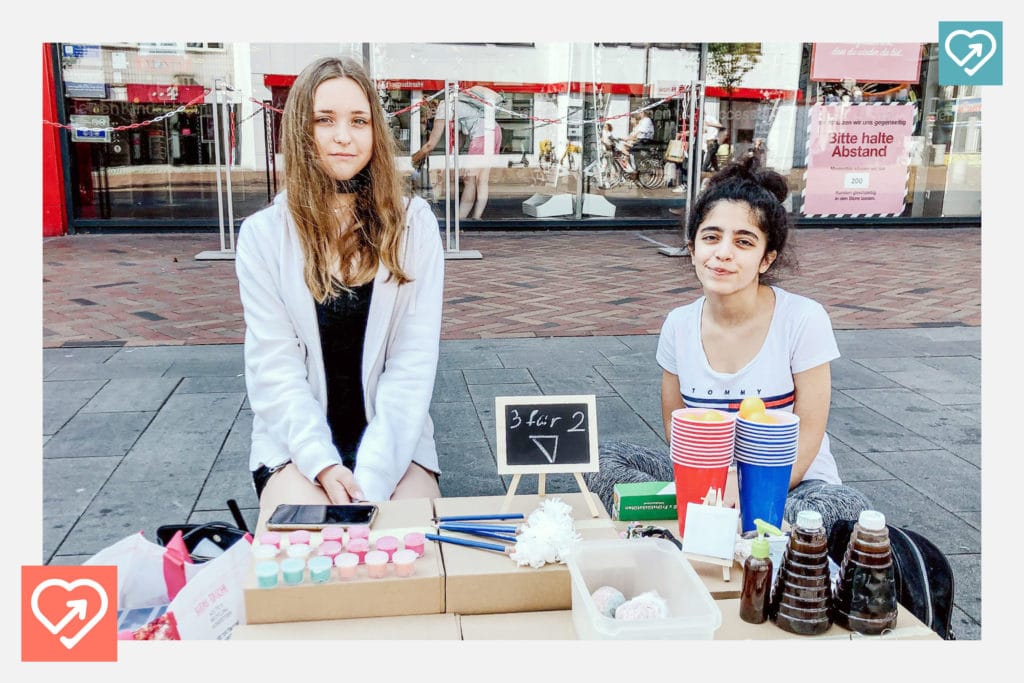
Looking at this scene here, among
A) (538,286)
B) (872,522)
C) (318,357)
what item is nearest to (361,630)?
(872,522)

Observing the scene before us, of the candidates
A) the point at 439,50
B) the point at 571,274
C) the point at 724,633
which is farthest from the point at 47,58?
the point at 724,633

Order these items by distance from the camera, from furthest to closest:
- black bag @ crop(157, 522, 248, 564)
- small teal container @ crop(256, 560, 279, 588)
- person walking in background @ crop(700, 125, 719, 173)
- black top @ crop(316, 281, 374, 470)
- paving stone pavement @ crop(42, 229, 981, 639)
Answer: person walking in background @ crop(700, 125, 719, 173) < paving stone pavement @ crop(42, 229, 981, 639) < black top @ crop(316, 281, 374, 470) < black bag @ crop(157, 522, 248, 564) < small teal container @ crop(256, 560, 279, 588)

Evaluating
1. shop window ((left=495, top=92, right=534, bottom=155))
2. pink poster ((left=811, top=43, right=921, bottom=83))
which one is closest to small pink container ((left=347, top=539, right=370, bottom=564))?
shop window ((left=495, top=92, right=534, bottom=155))

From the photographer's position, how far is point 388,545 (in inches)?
56.2

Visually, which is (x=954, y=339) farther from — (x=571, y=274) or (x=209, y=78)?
(x=209, y=78)

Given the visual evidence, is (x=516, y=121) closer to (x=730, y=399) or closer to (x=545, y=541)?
(x=730, y=399)

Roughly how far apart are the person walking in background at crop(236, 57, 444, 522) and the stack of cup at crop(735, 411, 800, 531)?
0.86 m

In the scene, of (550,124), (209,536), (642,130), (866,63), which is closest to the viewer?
(209,536)

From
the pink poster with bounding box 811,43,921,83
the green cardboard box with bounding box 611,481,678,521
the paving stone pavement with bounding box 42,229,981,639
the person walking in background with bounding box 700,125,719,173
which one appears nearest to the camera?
the green cardboard box with bounding box 611,481,678,521

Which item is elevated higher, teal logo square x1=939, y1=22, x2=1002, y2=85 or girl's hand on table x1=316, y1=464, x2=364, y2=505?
teal logo square x1=939, y1=22, x2=1002, y2=85

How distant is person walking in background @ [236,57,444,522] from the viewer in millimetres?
2090

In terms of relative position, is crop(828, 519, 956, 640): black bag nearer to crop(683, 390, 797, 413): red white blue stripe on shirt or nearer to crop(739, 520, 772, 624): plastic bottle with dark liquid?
crop(739, 520, 772, 624): plastic bottle with dark liquid

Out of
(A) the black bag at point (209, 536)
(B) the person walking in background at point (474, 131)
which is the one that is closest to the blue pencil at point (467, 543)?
(A) the black bag at point (209, 536)

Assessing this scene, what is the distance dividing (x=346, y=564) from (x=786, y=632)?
27.8 inches
